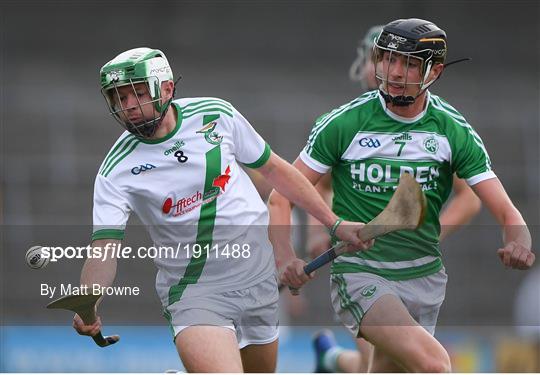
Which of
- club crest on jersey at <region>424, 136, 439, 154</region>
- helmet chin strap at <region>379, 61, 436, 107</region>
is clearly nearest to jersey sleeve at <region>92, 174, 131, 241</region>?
helmet chin strap at <region>379, 61, 436, 107</region>

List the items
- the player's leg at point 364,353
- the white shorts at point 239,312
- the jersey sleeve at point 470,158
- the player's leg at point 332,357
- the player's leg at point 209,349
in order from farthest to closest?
the player's leg at point 332,357, the player's leg at point 364,353, the jersey sleeve at point 470,158, the white shorts at point 239,312, the player's leg at point 209,349

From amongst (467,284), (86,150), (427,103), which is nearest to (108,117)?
(86,150)

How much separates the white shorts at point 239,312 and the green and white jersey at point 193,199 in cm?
4

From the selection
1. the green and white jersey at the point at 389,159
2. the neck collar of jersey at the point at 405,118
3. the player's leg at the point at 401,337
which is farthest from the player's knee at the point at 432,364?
the neck collar of jersey at the point at 405,118

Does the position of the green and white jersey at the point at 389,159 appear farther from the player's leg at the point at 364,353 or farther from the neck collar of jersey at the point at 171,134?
the player's leg at the point at 364,353

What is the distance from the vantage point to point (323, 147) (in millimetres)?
5414

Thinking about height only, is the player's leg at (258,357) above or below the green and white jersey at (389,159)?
below

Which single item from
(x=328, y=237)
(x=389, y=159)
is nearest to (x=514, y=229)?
(x=389, y=159)

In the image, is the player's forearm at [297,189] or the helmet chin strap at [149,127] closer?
the helmet chin strap at [149,127]

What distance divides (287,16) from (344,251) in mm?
14365

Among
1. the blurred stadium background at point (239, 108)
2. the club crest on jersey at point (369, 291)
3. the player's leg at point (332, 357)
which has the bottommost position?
the blurred stadium background at point (239, 108)

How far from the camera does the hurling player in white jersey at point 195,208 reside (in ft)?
16.1

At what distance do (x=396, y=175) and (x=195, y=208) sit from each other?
957 mm

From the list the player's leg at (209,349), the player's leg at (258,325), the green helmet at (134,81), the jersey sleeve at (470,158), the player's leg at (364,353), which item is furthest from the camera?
the player's leg at (364,353)
